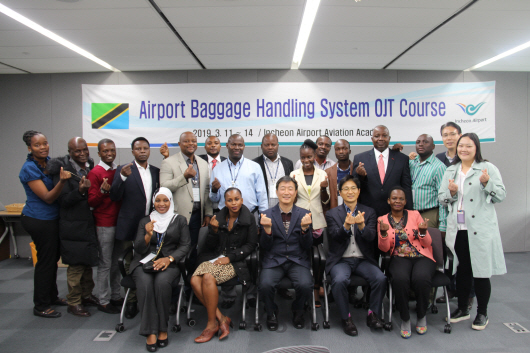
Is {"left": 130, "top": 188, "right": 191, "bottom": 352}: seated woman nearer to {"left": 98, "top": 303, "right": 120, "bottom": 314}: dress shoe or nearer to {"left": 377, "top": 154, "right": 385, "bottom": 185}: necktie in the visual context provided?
{"left": 98, "top": 303, "right": 120, "bottom": 314}: dress shoe

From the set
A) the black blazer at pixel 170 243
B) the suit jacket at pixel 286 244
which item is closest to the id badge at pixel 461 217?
the suit jacket at pixel 286 244

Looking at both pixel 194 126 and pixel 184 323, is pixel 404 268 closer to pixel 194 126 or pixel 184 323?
pixel 184 323

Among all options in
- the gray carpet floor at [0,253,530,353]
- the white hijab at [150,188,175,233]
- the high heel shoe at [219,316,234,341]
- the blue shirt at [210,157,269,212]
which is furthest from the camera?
the blue shirt at [210,157,269,212]

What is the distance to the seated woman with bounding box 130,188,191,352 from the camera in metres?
2.72

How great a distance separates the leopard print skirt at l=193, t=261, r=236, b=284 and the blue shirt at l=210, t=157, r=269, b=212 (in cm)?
69

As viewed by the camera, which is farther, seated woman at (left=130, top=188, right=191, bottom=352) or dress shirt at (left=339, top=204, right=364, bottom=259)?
dress shirt at (left=339, top=204, right=364, bottom=259)

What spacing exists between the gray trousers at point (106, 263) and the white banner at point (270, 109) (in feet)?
A: 7.45

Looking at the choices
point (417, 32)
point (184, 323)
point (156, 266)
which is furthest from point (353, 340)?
point (417, 32)

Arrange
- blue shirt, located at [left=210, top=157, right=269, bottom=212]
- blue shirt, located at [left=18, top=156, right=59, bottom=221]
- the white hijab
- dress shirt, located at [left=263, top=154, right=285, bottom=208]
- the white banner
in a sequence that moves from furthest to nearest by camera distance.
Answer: the white banner → dress shirt, located at [left=263, top=154, right=285, bottom=208] → blue shirt, located at [left=210, top=157, right=269, bottom=212] → blue shirt, located at [left=18, top=156, right=59, bottom=221] → the white hijab

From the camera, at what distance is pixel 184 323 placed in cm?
312

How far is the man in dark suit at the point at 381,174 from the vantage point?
11.0ft

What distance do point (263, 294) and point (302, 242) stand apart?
0.59 meters

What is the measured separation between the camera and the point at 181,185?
329 centimetres

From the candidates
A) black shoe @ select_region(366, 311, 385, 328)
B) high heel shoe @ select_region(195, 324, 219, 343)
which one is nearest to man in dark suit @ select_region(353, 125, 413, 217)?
black shoe @ select_region(366, 311, 385, 328)
